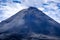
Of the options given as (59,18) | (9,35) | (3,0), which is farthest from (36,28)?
(3,0)

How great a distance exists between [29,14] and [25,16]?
0.15ft

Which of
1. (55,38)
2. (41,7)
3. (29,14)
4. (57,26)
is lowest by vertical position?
(55,38)

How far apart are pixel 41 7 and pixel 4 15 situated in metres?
0.38

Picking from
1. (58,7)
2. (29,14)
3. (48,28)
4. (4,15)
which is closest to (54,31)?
(48,28)

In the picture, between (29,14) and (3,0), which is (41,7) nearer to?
(29,14)

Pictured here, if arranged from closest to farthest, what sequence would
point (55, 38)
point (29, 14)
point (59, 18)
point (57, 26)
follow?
1. point (55, 38)
2. point (57, 26)
3. point (29, 14)
4. point (59, 18)

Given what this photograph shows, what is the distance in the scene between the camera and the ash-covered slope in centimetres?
100

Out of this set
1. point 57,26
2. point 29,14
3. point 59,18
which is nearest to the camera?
point 57,26

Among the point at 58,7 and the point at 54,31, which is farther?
the point at 58,7

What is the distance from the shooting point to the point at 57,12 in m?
1.33

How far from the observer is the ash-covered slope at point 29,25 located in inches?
39.4

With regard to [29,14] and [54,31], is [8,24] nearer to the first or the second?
[29,14]

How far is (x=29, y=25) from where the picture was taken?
1059 millimetres

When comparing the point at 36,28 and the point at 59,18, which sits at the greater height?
the point at 59,18
